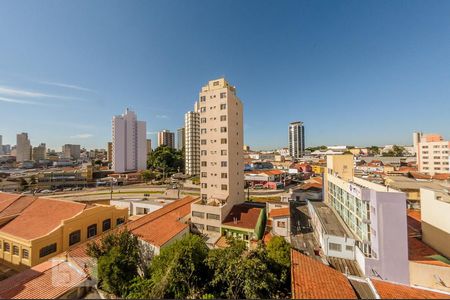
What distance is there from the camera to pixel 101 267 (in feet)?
43.0

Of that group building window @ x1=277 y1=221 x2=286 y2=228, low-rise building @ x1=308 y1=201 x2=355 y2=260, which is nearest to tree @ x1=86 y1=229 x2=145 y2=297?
building window @ x1=277 y1=221 x2=286 y2=228

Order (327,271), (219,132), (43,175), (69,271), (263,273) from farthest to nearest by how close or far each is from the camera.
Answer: (43,175) < (219,132) < (69,271) < (327,271) < (263,273)

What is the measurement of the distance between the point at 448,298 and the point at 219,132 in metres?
25.8

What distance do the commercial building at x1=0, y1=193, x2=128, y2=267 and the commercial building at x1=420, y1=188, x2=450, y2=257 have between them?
122 ft

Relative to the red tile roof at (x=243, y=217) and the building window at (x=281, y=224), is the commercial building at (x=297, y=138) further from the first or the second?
the building window at (x=281, y=224)

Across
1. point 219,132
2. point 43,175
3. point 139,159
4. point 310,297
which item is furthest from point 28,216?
point 139,159

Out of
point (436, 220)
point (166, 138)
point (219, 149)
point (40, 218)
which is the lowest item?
point (436, 220)

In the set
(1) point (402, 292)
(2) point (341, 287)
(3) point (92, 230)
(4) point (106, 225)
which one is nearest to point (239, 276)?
(2) point (341, 287)

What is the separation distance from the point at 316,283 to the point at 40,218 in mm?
28534

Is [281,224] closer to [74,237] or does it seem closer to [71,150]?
[74,237]

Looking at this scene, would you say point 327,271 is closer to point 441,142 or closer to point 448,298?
point 448,298

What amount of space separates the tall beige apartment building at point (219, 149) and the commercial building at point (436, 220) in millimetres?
22654

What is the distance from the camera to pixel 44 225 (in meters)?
21.0

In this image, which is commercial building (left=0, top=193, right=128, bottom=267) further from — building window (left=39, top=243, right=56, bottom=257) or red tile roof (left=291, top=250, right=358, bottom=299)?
red tile roof (left=291, top=250, right=358, bottom=299)
